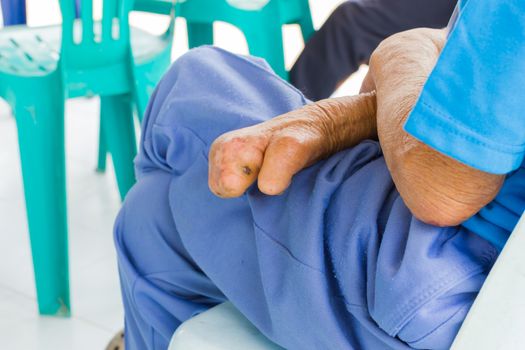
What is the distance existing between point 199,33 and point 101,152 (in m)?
0.48

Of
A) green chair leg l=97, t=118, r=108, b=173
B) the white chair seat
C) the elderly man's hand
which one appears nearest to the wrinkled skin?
the elderly man's hand

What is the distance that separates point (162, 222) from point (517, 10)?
0.61 metres

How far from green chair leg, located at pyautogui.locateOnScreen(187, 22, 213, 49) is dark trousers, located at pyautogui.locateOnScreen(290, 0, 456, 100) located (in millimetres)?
257

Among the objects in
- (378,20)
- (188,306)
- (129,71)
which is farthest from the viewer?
(378,20)

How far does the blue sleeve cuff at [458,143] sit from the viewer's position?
2.55ft

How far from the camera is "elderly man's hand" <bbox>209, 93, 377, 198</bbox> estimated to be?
990 mm

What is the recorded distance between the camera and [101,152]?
2627mm

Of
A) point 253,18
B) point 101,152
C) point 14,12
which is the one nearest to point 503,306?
point 253,18

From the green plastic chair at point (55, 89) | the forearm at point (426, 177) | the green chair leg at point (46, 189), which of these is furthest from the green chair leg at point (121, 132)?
the forearm at point (426, 177)

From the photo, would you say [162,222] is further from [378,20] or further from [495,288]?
[378,20]

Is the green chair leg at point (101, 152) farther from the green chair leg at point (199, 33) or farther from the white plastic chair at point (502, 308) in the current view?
the white plastic chair at point (502, 308)

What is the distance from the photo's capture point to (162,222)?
120 cm

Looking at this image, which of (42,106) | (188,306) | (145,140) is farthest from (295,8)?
(188,306)

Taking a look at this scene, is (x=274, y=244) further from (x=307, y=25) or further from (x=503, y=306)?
(x=307, y=25)
